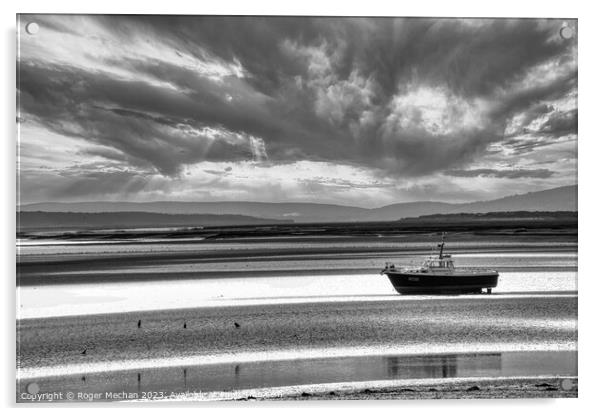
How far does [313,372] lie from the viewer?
28.1 ft

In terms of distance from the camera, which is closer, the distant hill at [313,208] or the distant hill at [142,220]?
the distant hill at [313,208]

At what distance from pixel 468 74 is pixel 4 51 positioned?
16.9ft

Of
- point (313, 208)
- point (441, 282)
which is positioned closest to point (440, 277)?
point (441, 282)

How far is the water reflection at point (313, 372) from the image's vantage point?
818 cm

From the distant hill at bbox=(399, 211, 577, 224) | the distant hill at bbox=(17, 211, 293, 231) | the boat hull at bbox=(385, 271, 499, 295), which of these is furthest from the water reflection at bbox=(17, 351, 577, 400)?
the distant hill at bbox=(17, 211, 293, 231)

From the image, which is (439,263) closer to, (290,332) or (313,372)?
(290,332)

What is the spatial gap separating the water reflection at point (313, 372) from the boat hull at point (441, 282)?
4.49ft

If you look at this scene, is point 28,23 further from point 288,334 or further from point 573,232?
point 573,232

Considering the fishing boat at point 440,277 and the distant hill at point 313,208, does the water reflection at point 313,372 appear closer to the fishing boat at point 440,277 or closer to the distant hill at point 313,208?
the fishing boat at point 440,277

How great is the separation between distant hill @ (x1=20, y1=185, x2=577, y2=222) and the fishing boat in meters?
0.62

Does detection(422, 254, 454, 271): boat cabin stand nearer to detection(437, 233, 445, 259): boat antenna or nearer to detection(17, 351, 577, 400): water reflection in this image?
detection(437, 233, 445, 259): boat antenna

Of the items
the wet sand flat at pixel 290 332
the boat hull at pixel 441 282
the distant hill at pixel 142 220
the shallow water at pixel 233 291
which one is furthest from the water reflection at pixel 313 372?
the distant hill at pixel 142 220

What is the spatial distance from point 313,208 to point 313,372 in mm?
2036
